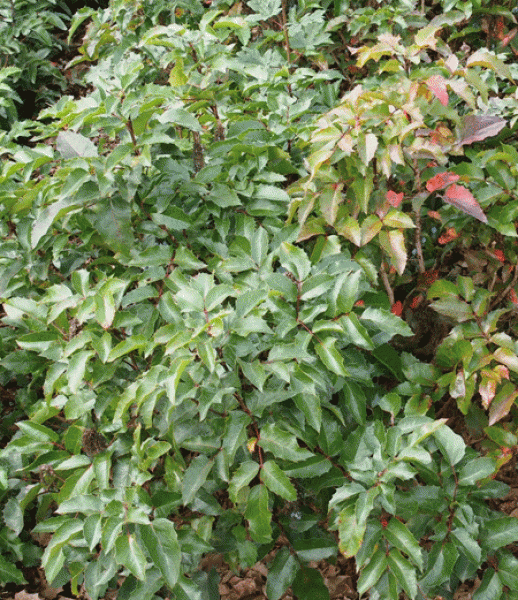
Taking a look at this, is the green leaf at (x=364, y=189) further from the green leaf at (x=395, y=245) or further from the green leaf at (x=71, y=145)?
the green leaf at (x=71, y=145)

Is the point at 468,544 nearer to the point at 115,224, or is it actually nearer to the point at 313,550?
the point at 313,550

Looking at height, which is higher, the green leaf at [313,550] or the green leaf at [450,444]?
the green leaf at [450,444]

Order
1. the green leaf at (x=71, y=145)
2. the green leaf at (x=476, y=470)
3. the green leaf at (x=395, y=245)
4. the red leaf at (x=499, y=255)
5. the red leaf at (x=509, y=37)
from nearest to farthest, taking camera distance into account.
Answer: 1. the green leaf at (x=476, y=470)
2. the green leaf at (x=395, y=245)
3. the green leaf at (x=71, y=145)
4. the red leaf at (x=499, y=255)
5. the red leaf at (x=509, y=37)

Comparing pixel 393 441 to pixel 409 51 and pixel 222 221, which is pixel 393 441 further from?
pixel 409 51

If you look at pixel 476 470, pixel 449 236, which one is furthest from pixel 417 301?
pixel 476 470

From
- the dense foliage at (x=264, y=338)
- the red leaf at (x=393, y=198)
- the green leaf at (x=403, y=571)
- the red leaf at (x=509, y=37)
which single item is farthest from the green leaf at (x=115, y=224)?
the red leaf at (x=509, y=37)

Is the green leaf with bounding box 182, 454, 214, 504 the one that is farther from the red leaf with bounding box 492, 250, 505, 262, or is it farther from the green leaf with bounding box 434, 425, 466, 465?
the red leaf with bounding box 492, 250, 505, 262

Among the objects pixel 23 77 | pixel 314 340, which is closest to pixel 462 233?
pixel 314 340

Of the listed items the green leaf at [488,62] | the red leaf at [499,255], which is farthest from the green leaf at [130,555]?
the green leaf at [488,62]

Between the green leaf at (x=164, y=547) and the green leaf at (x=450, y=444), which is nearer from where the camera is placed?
the green leaf at (x=164, y=547)

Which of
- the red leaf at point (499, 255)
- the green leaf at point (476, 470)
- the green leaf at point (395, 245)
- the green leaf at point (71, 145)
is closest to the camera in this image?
the green leaf at point (476, 470)

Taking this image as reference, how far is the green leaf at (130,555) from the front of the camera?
53.9 inches

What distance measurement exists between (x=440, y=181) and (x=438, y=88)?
0.82 ft

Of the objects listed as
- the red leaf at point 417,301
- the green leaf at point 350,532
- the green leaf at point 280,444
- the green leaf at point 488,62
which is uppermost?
the green leaf at point 488,62
